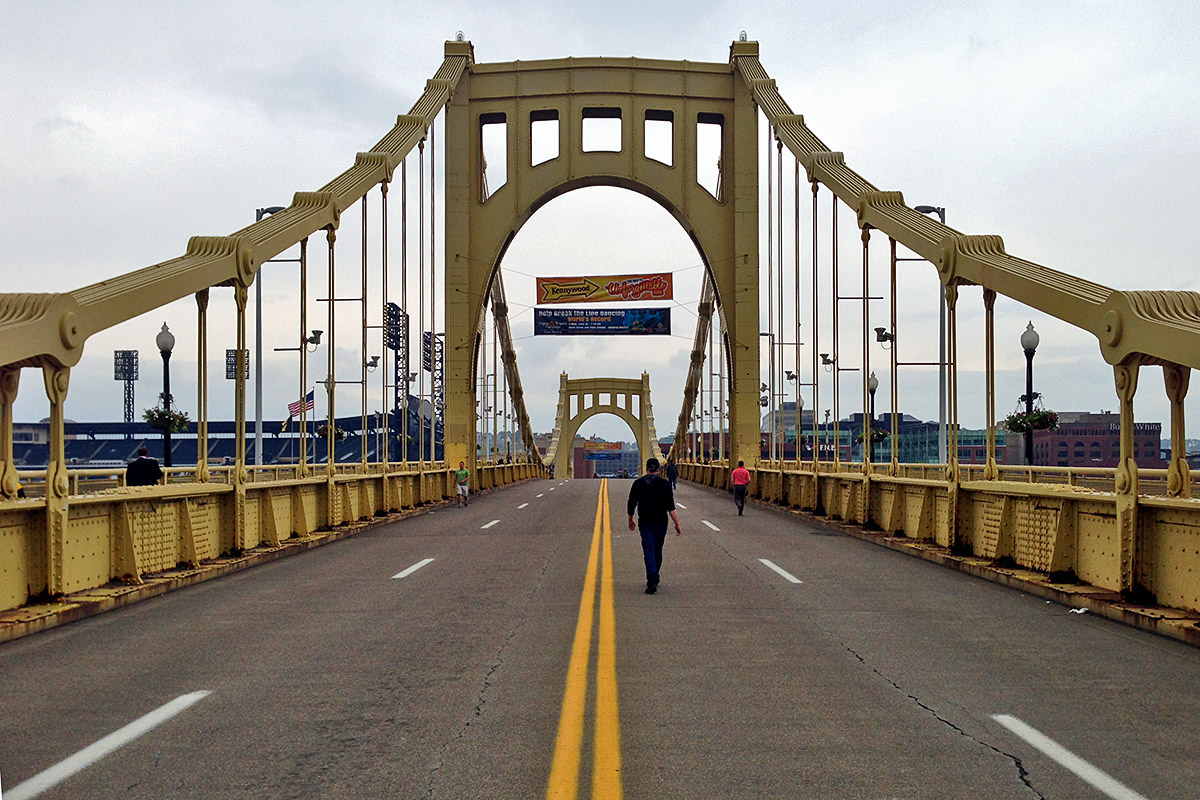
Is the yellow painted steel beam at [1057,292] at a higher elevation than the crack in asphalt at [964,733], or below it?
higher

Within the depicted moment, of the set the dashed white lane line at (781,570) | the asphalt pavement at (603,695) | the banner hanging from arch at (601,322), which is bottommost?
the dashed white lane line at (781,570)

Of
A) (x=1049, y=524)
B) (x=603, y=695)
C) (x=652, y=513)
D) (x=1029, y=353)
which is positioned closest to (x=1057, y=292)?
(x=1049, y=524)

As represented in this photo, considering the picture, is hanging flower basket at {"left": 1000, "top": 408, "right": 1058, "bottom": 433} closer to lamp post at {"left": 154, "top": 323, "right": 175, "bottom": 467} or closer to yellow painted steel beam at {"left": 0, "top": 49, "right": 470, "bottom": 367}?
yellow painted steel beam at {"left": 0, "top": 49, "right": 470, "bottom": 367}

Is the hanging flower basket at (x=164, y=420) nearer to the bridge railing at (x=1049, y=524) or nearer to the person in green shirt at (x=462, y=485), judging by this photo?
the person in green shirt at (x=462, y=485)

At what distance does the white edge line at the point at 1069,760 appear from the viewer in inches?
179

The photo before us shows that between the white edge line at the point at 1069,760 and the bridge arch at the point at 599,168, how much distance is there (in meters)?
31.9

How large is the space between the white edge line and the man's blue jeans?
5414 millimetres

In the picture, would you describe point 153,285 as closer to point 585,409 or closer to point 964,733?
point 964,733

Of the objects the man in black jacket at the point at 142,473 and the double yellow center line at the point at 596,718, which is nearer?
the double yellow center line at the point at 596,718

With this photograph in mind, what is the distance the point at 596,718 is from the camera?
5.73m

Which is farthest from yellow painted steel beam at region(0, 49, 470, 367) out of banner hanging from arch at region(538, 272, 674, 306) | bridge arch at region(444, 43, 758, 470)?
banner hanging from arch at region(538, 272, 674, 306)

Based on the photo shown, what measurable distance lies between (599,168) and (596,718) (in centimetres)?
3467

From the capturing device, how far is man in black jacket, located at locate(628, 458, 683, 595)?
11094mm

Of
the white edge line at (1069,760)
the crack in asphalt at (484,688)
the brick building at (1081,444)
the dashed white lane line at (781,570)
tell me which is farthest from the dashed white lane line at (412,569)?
the brick building at (1081,444)
